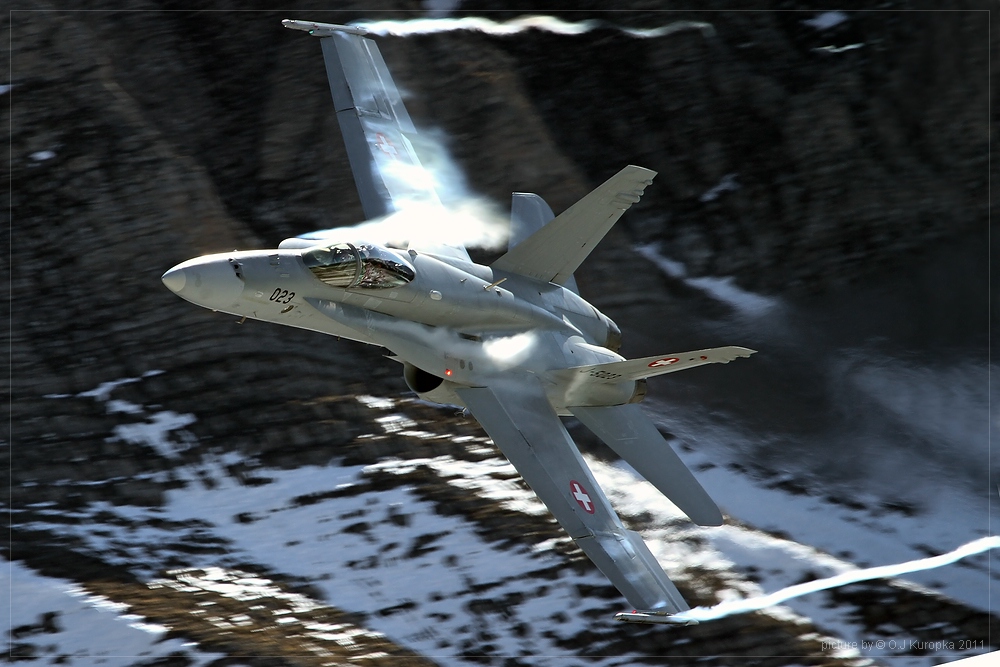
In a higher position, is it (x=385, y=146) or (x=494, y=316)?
(x=385, y=146)

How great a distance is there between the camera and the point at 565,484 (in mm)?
11906

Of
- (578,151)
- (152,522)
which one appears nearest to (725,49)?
(578,151)

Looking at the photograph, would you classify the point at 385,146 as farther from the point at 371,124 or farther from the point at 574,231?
the point at 574,231

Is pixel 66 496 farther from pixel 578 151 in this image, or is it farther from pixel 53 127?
pixel 578 151

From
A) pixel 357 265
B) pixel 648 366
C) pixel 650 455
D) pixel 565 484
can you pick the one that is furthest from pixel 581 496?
pixel 357 265

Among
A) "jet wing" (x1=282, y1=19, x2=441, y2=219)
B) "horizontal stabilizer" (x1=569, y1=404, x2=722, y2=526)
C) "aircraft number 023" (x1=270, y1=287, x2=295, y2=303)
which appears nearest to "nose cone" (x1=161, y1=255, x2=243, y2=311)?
"aircraft number 023" (x1=270, y1=287, x2=295, y2=303)

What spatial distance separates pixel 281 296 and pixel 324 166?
7.43 meters

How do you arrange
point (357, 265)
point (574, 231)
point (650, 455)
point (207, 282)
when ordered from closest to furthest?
point (207, 282)
point (357, 265)
point (650, 455)
point (574, 231)

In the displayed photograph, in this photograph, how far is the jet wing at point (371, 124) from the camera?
45.1 feet

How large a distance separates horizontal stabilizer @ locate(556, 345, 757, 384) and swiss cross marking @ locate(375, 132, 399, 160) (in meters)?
4.32

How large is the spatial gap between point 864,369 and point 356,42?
1072cm

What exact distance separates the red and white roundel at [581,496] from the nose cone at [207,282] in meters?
4.72

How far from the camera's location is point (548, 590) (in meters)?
13.4

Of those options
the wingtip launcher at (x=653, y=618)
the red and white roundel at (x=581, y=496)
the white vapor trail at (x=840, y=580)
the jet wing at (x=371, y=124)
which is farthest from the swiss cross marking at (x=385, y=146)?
the white vapor trail at (x=840, y=580)
